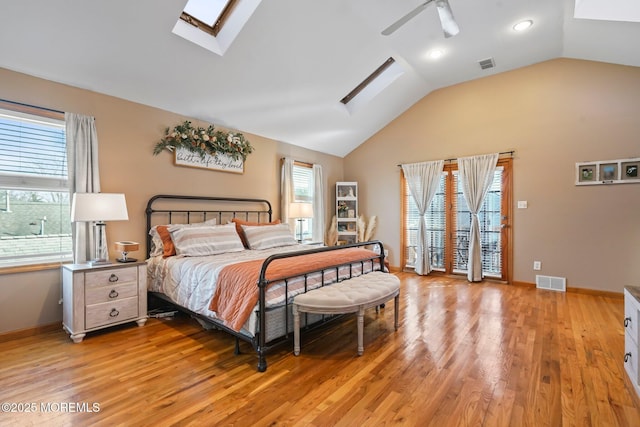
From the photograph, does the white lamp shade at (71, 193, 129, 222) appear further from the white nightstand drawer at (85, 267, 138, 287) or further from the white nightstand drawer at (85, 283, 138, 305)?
the white nightstand drawer at (85, 283, 138, 305)

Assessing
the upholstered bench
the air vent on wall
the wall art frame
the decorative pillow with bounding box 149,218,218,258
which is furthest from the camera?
the air vent on wall

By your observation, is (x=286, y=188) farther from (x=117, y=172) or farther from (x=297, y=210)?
(x=117, y=172)

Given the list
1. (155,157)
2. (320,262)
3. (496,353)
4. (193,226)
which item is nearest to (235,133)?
(155,157)

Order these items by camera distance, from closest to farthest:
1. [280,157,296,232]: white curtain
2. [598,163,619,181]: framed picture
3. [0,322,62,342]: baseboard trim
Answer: [0,322,62,342]: baseboard trim, [598,163,619,181]: framed picture, [280,157,296,232]: white curtain

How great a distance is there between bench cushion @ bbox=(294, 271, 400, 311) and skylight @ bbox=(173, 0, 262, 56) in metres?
A: 2.72

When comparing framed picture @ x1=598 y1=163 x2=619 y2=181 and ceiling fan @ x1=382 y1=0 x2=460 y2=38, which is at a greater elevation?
ceiling fan @ x1=382 y1=0 x2=460 y2=38

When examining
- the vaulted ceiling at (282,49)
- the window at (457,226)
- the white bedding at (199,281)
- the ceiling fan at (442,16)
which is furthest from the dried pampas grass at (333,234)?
the ceiling fan at (442,16)

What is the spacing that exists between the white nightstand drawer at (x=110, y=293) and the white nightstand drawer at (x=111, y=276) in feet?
0.14

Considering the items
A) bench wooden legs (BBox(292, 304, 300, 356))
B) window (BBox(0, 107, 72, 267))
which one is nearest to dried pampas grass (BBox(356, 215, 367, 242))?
bench wooden legs (BBox(292, 304, 300, 356))

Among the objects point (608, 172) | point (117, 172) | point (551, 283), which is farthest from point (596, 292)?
point (117, 172)

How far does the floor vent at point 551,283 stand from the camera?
14.6 feet

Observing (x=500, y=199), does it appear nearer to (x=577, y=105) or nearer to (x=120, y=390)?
(x=577, y=105)

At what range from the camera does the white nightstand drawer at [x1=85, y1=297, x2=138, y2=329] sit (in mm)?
2765

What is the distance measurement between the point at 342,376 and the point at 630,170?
186 inches
